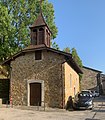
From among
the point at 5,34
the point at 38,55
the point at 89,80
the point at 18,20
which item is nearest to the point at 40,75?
the point at 38,55

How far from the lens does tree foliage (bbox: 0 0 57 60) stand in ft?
95.5

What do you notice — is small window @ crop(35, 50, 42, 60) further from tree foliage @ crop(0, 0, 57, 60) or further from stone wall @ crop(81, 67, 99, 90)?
stone wall @ crop(81, 67, 99, 90)

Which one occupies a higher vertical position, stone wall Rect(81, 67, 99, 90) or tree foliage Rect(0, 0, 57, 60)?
tree foliage Rect(0, 0, 57, 60)

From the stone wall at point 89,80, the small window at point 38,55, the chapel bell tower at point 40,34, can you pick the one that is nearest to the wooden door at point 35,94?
the small window at point 38,55

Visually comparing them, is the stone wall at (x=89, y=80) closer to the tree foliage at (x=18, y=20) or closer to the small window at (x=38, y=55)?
the tree foliage at (x=18, y=20)

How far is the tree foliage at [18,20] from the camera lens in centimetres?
2910

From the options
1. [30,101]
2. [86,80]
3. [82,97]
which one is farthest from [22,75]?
[86,80]

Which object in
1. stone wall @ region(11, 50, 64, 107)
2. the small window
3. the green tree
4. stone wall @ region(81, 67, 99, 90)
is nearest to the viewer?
stone wall @ region(11, 50, 64, 107)

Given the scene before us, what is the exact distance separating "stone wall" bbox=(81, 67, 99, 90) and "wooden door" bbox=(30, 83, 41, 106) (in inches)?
1219

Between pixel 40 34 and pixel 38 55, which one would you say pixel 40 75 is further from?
pixel 40 34

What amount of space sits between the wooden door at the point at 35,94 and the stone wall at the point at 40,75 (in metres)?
0.58

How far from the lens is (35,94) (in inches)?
870

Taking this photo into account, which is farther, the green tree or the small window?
the green tree

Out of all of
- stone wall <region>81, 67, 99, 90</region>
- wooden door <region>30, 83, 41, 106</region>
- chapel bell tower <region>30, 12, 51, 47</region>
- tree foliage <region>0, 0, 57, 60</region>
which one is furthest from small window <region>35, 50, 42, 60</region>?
stone wall <region>81, 67, 99, 90</region>
